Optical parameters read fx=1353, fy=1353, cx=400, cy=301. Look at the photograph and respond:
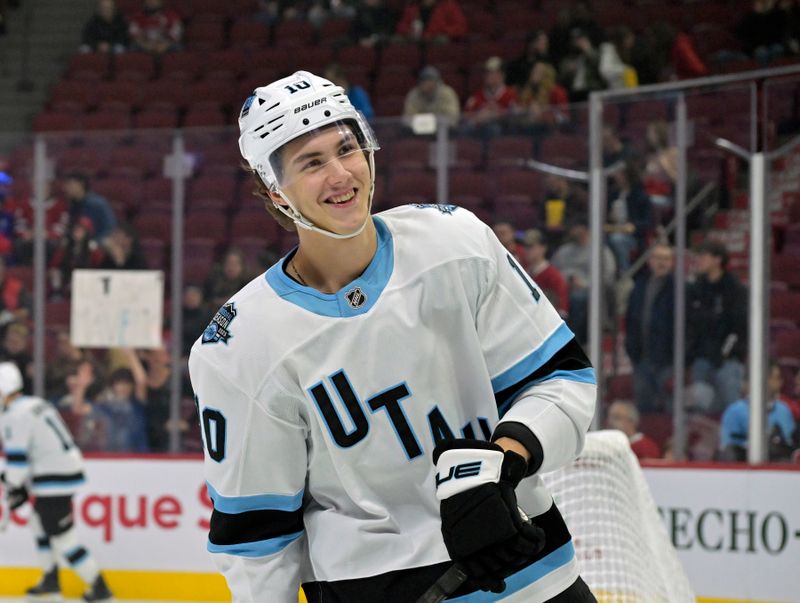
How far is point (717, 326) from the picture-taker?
485 centimetres

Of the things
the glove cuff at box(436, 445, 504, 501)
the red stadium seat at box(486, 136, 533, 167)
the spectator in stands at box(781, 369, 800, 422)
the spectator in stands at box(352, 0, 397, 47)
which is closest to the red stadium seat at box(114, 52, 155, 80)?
the spectator in stands at box(352, 0, 397, 47)

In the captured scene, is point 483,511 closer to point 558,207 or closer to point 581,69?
point 558,207

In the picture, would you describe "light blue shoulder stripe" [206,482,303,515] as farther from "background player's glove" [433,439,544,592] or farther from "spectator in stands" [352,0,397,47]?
"spectator in stands" [352,0,397,47]

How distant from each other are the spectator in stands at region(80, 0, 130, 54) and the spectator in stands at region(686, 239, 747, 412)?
5.89 meters

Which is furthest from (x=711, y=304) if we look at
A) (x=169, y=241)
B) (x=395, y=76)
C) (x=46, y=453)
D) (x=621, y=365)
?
(x=395, y=76)

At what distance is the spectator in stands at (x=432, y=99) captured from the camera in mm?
7500

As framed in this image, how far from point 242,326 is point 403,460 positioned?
0.29 meters

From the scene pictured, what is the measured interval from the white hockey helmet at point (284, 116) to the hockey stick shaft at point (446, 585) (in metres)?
0.59

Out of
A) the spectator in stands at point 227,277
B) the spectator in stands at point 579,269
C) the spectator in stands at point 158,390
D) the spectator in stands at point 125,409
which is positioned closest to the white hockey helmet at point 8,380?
the spectator in stands at point 125,409

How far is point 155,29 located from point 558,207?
5258 millimetres

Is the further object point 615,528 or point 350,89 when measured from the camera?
point 350,89

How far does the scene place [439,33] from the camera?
8664 mm

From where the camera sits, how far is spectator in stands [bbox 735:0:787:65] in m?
7.39

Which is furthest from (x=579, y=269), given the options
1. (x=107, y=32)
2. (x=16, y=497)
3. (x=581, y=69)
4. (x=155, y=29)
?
(x=107, y=32)
